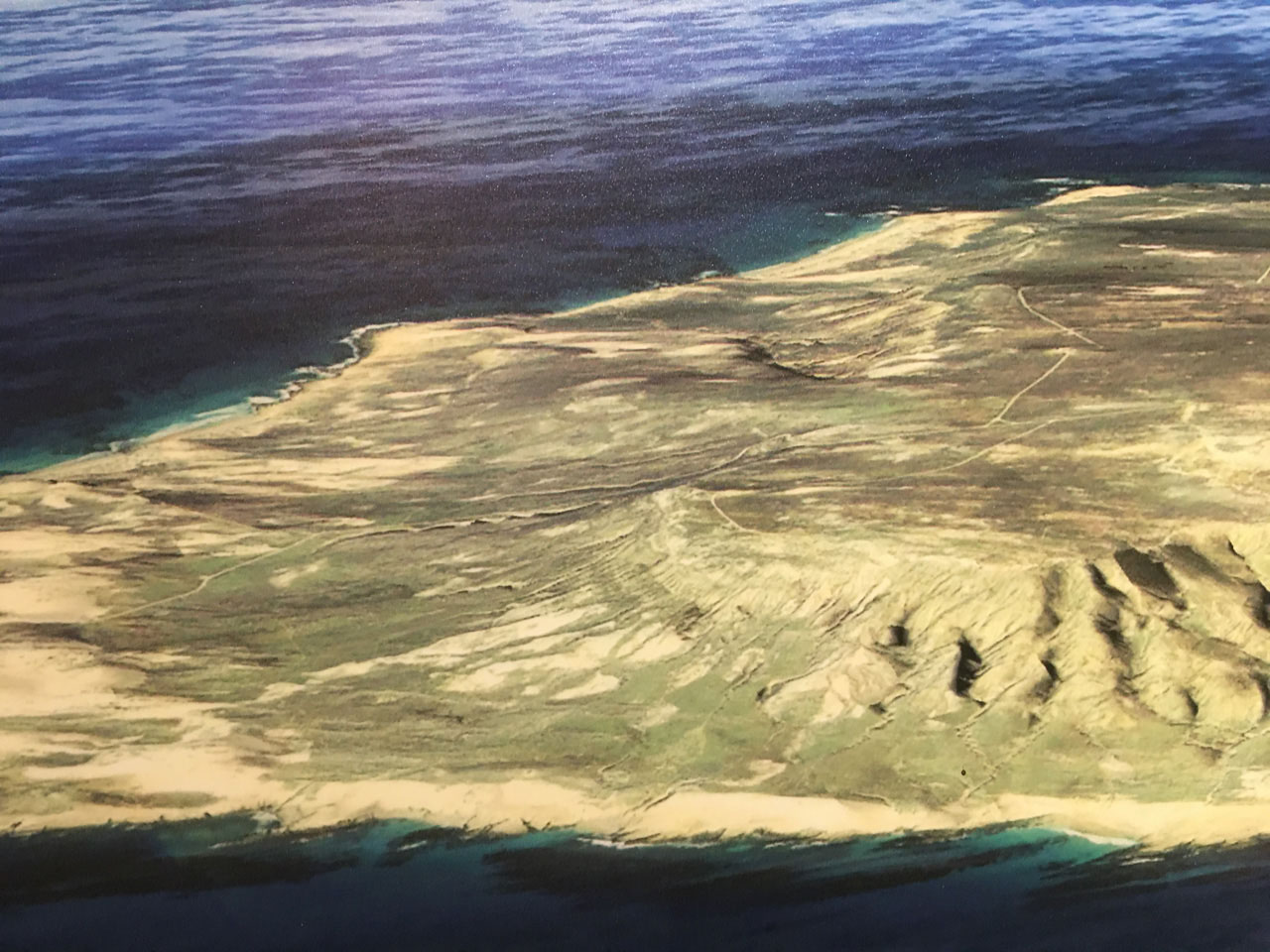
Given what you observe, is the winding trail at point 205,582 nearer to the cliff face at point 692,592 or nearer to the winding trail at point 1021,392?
the cliff face at point 692,592

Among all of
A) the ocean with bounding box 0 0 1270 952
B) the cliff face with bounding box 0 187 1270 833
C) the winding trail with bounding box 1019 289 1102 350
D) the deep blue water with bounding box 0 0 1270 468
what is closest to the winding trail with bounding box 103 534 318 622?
the cliff face with bounding box 0 187 1270 833

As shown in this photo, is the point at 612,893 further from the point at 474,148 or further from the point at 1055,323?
the point at 474,148

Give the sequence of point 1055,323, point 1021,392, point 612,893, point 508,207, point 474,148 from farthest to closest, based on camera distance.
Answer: point 474,148, point 508,207, point 1055,323, point 1021,392, point 612,893

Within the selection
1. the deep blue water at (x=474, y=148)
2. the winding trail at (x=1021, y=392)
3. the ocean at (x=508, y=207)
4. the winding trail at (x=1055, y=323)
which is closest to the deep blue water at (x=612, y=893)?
the ocean at (x=508, y=207)

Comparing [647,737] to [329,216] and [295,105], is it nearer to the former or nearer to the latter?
[329,216]

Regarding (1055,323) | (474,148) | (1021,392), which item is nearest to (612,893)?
(1021,392)

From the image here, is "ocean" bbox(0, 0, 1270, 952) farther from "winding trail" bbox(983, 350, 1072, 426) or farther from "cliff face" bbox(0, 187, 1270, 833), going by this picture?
"winding trail" bbox(983, 350, 1072, 426)

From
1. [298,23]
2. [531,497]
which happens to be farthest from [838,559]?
[298,23]
